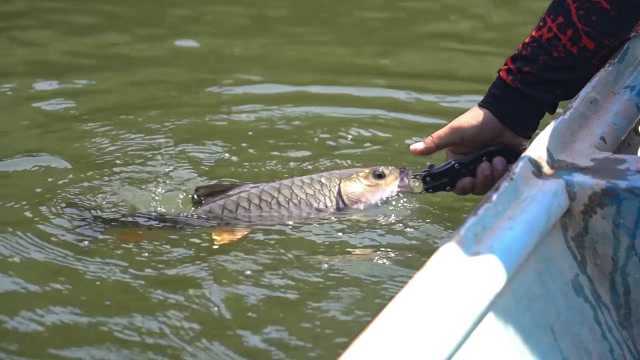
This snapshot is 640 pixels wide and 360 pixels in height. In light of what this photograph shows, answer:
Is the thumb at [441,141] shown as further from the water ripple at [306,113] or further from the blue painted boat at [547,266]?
the water ripple at [306,113]

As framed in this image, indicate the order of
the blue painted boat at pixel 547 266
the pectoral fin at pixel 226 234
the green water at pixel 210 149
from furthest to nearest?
the pectoral fin at pixel 226 234 → the green water at pixel 210 149 → the blue painted boat at pixel 547 266

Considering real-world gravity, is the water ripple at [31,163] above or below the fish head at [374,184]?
below

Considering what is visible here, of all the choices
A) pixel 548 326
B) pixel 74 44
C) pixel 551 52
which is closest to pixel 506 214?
pixel 548 326

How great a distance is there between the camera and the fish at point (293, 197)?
4180 millimetres

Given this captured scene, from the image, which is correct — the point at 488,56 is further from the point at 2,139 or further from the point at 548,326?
the point at 548,326

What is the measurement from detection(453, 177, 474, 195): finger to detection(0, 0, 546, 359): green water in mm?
404

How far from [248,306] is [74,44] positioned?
12.6 ft

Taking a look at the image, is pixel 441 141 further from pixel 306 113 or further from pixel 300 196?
pixel 306 113

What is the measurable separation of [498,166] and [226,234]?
124 centimetres

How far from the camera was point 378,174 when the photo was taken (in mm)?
4410

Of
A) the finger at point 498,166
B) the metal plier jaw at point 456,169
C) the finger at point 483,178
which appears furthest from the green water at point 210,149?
the finger at point 498,166

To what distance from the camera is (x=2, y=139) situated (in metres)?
5.36

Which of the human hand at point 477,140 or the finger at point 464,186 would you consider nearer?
the human hand at point 477,140

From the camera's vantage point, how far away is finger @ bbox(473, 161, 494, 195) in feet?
11.3
